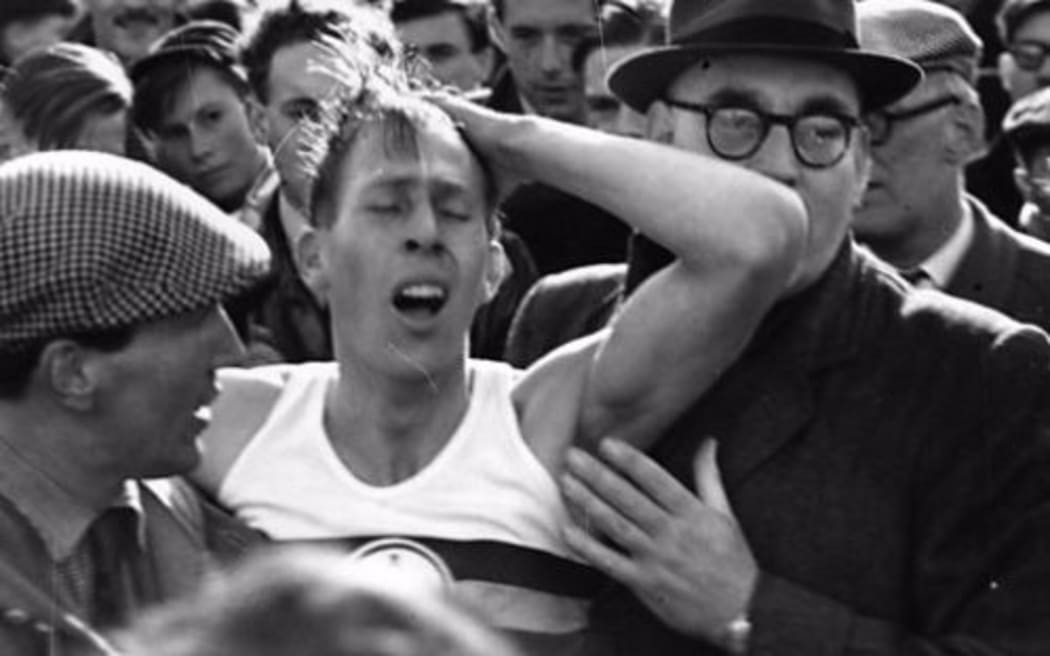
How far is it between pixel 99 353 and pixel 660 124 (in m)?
1.17

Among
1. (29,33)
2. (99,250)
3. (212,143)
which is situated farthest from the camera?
(29,33)

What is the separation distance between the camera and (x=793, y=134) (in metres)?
4.07

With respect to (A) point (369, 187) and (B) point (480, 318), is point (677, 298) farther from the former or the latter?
(B) point (480, 318)

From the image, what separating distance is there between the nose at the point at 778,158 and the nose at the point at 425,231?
0.46m

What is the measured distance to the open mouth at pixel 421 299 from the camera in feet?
13.0

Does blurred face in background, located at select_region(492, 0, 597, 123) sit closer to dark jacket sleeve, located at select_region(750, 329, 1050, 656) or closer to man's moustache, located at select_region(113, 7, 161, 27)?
man's moustache, located at select_region(113, 7, 161, 27)

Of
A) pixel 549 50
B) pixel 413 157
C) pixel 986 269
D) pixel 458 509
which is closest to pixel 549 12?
pixel 549 50

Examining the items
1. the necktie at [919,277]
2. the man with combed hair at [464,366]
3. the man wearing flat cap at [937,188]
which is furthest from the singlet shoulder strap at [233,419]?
the necktie at [919,277]

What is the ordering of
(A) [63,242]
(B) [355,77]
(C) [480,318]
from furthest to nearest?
(C) [480,318] < (B) [355,77] < (A) [63,242]

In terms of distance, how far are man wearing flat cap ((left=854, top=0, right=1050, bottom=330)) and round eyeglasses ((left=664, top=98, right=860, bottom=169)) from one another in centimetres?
170

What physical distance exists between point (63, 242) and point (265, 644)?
1.80 metres

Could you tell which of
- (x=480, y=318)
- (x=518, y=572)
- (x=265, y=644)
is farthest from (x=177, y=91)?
(x=265, y=644)

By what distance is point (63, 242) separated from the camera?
3.32 metres

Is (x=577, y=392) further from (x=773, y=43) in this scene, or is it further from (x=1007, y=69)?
(x=1007, y=69)
